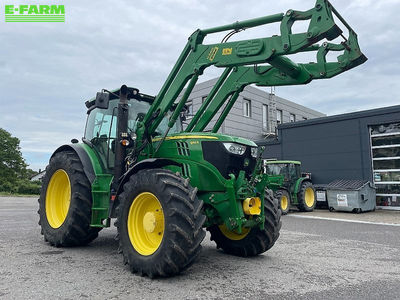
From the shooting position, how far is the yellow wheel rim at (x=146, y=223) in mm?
4402

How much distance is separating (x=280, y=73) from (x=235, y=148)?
1399 millimetres

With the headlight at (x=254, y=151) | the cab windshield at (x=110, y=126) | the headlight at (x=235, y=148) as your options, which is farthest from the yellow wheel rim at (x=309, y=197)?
the headlight at (x=235, y=148)

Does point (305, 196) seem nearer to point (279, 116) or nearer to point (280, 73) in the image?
point (280, 73)

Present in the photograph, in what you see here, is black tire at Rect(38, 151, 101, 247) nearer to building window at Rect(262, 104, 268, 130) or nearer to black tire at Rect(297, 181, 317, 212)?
black tire at Rect(297, 181, 317, 212)

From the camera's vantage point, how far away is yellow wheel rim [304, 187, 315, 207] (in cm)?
1546

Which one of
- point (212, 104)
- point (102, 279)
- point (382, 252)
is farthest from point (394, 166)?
point (102, 279)

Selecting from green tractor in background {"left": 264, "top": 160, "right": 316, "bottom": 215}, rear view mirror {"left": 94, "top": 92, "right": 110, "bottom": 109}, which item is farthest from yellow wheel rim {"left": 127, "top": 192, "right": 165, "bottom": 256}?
green tractor in background {"left": 264, "top": 160, "right": 316, "bottom": 215}

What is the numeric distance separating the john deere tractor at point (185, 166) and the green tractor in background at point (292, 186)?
891 centimetres

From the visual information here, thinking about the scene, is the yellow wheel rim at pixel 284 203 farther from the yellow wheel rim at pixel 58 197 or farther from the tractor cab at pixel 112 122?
the yellow wheel rim at pixel 58 197

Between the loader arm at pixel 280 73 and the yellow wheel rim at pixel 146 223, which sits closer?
the yellow wheel rim at pixel 146 223

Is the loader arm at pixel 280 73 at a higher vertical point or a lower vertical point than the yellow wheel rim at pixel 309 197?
higher

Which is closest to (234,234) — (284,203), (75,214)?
(75,214)

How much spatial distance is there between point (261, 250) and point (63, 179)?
12.8 feet

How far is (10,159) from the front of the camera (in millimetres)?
43594
